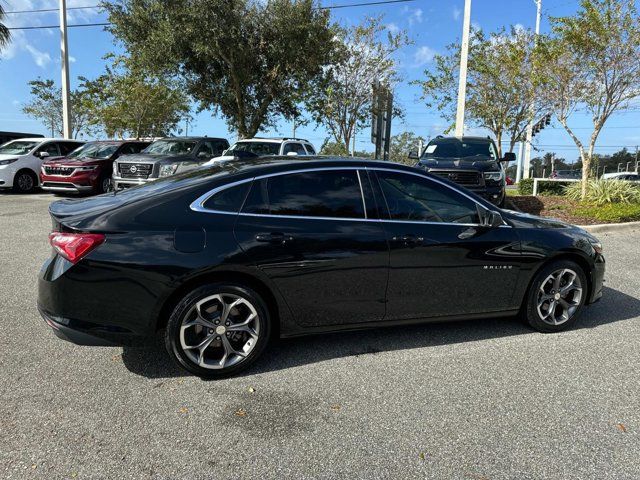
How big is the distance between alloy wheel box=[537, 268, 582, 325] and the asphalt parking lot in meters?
0.19

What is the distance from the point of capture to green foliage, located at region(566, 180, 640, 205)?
12.7 meters

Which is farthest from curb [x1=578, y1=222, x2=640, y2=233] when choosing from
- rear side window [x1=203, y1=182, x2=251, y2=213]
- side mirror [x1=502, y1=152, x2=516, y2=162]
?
rear side window [x1=203, y1=182, x2=251, y2=213]

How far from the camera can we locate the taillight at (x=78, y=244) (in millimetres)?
3209

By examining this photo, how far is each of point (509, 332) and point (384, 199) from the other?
178cm

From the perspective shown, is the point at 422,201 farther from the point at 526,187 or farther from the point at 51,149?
the point at 51,149

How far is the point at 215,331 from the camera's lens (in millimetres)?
3484

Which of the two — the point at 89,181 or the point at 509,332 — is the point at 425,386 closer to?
the point at 509,332

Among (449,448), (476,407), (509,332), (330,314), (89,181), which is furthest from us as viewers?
(89,181)

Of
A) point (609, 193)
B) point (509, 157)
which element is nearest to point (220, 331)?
point (509, 157)

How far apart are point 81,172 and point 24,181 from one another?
10.2 ft

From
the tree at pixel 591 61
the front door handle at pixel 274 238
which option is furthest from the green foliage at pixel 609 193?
the front door handle at pixel 274 238

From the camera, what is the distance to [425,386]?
3451 millimetres

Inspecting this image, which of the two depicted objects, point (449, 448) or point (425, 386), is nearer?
point (449, 448)

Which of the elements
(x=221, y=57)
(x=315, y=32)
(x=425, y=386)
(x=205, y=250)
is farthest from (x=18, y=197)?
(x=425, y=386)
